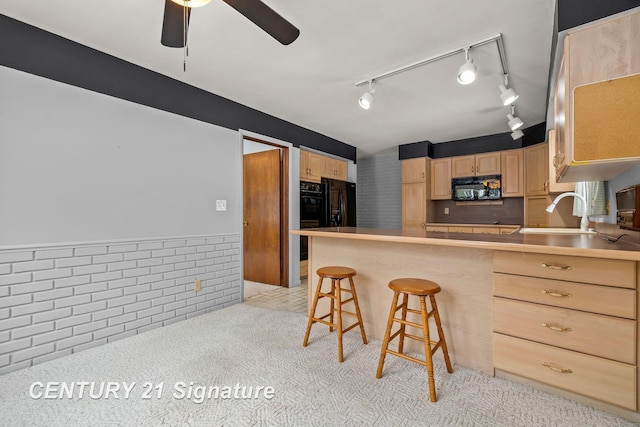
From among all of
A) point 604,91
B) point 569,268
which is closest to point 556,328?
point 569,268

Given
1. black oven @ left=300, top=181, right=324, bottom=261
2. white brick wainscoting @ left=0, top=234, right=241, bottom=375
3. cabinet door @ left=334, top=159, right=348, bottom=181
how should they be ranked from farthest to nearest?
1. cabinet door @ left=334, top=159, right=348, bottom=181
2. black oven @ left=300, top=181, right=324, bottom=261
3. white brick wainscoting @ left=0, top=234, right=241, bottom=375

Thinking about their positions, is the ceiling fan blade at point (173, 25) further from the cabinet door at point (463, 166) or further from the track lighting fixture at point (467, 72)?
the cabinet door at point (463, 166)

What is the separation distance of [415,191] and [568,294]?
4.04 meters

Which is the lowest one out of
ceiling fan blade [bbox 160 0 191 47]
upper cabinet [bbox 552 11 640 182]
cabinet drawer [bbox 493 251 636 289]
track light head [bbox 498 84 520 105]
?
cabinet drawer [bbox 493 251 636 289]

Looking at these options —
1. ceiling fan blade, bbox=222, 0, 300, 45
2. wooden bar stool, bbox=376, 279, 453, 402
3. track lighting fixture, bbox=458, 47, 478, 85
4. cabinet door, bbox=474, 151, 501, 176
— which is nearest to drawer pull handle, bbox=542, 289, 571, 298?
wooden bar stool, bbox=376, 279, 453, 402

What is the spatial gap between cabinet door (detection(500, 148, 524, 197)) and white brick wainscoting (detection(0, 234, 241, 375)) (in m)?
4.74

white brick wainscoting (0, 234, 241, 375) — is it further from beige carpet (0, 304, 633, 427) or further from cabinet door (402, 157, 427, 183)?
cabinet door (402, 157, 427, 183)

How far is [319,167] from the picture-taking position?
4.97 m

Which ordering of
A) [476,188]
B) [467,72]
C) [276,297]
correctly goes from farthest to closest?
[476,188]
[276,297]
[467,72]

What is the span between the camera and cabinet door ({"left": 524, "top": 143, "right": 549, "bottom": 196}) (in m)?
4.36

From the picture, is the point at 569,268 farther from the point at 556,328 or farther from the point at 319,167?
the point at 319,167

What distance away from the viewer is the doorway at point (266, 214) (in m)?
4.39

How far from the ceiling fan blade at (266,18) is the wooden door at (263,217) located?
2748 mm

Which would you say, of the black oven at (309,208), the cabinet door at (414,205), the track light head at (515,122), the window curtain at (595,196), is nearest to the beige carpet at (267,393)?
the window curtain at (595,196)
